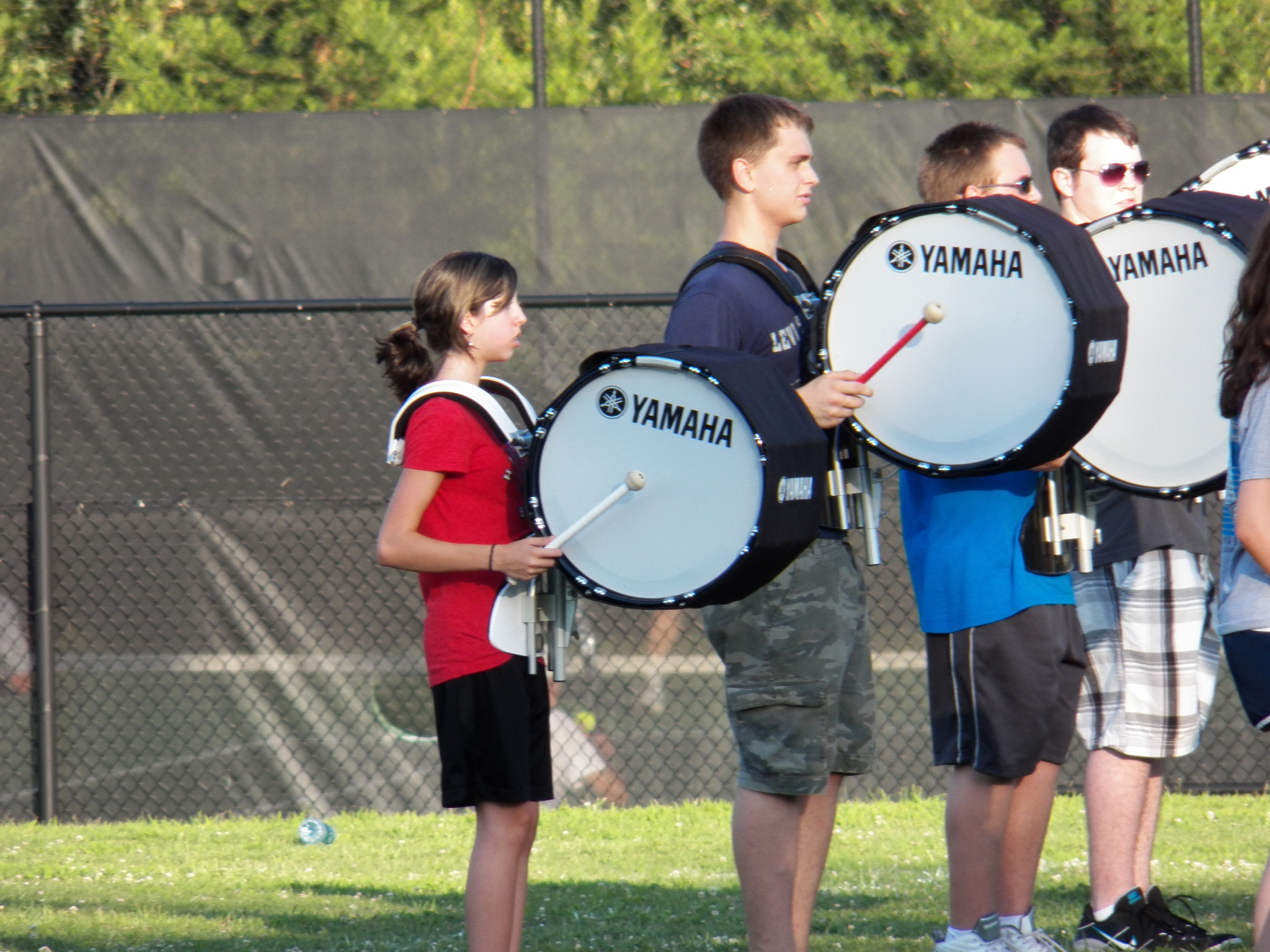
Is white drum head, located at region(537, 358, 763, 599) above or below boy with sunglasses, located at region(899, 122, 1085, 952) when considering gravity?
above

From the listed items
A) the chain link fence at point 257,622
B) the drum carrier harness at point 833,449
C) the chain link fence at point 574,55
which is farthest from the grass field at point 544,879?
the chain link fence at point 574,55

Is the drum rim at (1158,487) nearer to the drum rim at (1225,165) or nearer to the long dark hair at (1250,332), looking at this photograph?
the drum rim at (1225,165)

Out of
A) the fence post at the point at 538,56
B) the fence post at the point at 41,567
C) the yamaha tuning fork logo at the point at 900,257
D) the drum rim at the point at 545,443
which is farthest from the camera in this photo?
the fence post at the point at 538,56

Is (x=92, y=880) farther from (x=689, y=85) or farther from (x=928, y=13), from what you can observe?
(x=928, y=13)

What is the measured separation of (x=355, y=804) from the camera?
5758 mm

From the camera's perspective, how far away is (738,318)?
2.86 m

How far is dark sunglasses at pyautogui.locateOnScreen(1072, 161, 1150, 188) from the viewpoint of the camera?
11.8 feet

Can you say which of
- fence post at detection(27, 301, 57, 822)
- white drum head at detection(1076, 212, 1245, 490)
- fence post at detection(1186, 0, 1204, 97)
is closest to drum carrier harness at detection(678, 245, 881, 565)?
white drum head at detection(1076, 212, 1245, 490)

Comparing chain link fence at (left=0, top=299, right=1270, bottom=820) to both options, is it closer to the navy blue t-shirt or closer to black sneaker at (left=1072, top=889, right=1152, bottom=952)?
black sneaker at (left=1072, top=889, right=1152, bottom=952)

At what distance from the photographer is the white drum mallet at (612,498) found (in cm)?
261

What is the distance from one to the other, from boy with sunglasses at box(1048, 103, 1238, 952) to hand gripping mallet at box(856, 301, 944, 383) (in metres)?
0.97

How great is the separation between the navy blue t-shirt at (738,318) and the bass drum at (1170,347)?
0.62 meters

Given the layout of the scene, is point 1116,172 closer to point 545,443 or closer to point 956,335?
point 956,335

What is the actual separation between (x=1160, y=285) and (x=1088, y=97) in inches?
174
